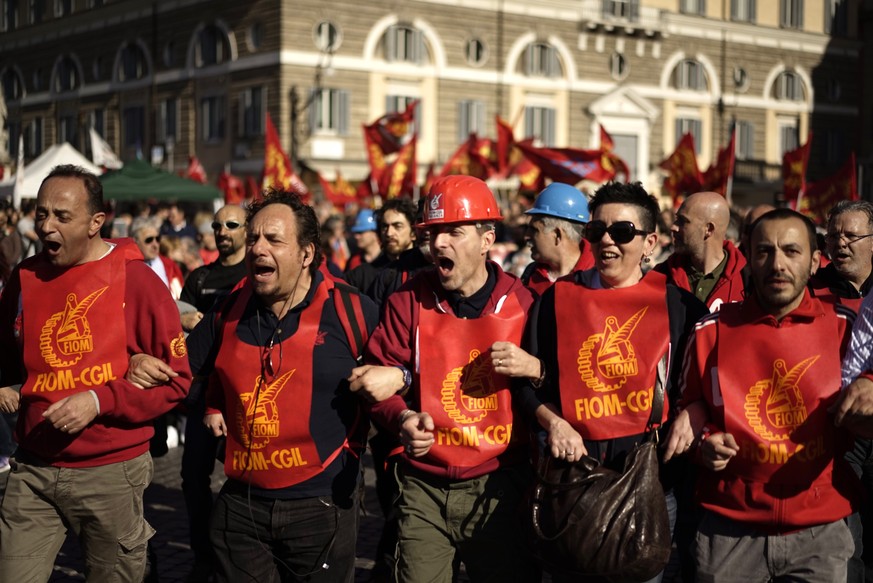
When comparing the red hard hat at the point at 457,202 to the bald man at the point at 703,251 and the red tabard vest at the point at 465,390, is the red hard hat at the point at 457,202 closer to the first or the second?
the red tabard vest at the point at 465,390

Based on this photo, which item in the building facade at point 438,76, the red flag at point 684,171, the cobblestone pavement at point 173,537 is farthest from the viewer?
the building facade at point 438,76

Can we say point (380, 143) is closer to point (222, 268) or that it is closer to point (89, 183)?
point (222, 268)

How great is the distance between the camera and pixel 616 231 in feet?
13.6

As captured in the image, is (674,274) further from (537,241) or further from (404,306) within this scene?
(404,306)

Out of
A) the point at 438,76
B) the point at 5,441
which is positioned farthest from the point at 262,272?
the point at 438,76

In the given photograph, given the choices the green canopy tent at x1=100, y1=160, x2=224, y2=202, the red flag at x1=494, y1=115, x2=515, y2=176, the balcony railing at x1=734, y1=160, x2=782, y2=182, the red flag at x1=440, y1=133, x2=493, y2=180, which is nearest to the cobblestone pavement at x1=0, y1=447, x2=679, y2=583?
the green canopy tent at x1=100, y1=160, x2=224, y2=202

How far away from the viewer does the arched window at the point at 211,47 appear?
120 feet

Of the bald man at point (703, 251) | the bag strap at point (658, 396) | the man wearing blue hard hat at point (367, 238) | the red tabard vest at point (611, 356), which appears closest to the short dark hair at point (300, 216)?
the red tabard vest at point (611, 356)

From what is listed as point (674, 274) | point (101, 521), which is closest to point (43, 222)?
point (101, 521)

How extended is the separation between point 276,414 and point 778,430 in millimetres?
1754

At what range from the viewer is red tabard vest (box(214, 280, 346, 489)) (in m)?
4.12

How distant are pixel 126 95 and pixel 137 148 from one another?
2.45m

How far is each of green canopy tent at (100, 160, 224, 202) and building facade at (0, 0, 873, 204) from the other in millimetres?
12875

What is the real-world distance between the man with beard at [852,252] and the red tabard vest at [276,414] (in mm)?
2929
